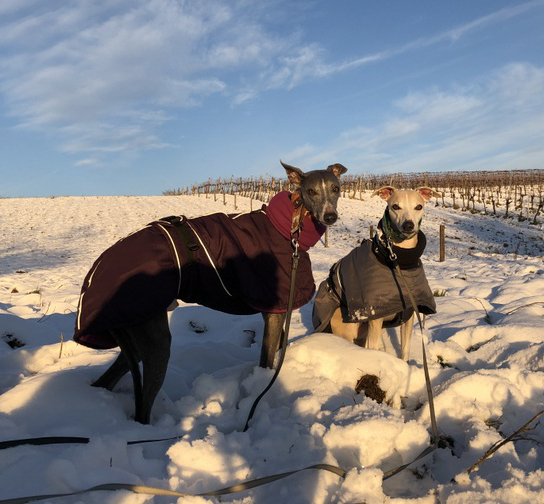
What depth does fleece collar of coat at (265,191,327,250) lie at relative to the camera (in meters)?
3.05

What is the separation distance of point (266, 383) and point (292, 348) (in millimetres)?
472

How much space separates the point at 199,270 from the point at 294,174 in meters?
1.20

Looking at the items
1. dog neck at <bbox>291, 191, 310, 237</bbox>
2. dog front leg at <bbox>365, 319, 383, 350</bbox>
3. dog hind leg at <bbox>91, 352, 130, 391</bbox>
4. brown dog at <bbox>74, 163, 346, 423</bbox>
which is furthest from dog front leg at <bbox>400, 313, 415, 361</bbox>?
dog hind leg at <bbox>91, 352, 130, 391</bbox>

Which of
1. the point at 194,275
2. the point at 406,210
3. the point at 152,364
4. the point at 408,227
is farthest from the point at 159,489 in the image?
the point at 406,210

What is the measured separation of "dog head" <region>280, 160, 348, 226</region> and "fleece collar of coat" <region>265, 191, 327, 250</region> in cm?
8

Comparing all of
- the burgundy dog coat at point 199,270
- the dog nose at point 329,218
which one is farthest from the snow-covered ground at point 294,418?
the dog nose at point 329,218

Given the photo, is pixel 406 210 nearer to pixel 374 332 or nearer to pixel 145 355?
pixel 374 332

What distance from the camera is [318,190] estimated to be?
10.6 feet

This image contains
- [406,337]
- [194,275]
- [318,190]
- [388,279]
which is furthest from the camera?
[406,337]

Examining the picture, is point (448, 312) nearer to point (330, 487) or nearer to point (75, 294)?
point (330, 487)

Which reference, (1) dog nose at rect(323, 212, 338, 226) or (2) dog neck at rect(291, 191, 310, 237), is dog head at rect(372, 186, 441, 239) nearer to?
(1) dog nose at rect(323, 212, 338, 226)

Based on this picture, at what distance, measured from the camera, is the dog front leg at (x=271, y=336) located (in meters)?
3.08

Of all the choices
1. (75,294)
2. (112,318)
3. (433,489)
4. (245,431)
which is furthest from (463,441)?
(75,294)

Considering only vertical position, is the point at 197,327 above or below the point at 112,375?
below
